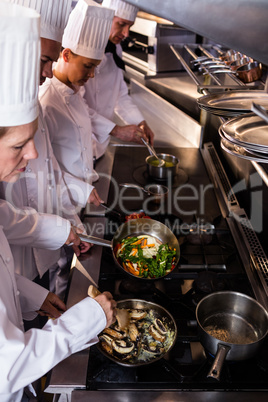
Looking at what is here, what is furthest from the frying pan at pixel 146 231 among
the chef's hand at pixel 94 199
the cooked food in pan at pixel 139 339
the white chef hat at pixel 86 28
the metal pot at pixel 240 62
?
the metal pot at pixel 240 62

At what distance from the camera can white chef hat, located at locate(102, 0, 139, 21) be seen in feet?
7.26

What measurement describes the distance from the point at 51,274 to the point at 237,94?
4.49 feet

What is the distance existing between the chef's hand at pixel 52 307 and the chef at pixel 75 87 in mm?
857

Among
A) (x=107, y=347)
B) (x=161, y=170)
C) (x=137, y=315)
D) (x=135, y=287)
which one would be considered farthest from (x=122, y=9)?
(x=107, y=347)

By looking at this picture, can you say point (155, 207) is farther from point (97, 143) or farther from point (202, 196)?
point (97, 143)

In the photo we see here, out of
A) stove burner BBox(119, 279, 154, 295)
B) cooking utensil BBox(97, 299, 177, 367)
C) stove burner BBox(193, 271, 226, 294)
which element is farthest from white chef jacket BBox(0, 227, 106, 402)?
stove burner BBox(193, 271, 226, 294)

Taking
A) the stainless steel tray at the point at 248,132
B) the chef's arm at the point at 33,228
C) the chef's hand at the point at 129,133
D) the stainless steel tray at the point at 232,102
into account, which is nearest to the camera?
the stainless steel tray at the point at 248,132

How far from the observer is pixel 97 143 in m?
2.39

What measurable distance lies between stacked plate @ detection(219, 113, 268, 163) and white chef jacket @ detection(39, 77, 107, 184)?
3.89 feet

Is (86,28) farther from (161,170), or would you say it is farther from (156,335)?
(156,335)

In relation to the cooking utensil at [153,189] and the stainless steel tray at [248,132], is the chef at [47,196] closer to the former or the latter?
the cooking utensil at [153,189]

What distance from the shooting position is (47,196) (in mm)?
1734

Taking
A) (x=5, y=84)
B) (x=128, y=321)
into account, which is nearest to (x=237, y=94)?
(x=5, y=84)

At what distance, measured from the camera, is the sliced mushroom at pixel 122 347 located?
3.58 feet
